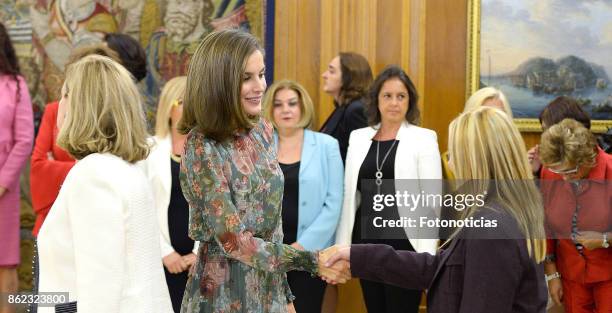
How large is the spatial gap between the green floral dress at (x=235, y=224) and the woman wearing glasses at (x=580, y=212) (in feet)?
8.68

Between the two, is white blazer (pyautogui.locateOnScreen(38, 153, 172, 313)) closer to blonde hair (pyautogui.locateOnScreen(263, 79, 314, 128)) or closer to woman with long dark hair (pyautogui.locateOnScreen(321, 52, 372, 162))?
blonde hair (pyautogui.locateOnScreen(263, 79, 314, 128))

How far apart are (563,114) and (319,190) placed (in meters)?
1.74

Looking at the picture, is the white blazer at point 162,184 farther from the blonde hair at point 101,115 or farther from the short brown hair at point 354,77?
the blonde hair at point 101,115

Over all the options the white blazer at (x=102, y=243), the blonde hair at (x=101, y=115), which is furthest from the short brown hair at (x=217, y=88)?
the white blazer at (x=102, y=243)

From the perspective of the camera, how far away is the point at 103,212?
113 inches

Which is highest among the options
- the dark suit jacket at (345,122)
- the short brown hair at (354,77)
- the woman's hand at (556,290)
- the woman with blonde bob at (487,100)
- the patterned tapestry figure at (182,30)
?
the patterned tapestry figure at (182,30)

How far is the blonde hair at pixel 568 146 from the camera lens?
516 cm

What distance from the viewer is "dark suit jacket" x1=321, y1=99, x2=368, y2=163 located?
6270 millimetres

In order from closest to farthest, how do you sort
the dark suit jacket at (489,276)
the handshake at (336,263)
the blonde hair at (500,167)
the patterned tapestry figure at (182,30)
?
the dark suit jacket at (489,276), the blonde hair at (500,167), the handshake at (336,263), the patterned tapestry figure at (182,30)

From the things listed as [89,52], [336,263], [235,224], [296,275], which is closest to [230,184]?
[235,224]

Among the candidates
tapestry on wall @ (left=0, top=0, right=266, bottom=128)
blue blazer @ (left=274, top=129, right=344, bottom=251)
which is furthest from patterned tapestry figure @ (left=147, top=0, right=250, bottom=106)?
blue blazer @ (left=274, top=129, right=344, bottom=251)

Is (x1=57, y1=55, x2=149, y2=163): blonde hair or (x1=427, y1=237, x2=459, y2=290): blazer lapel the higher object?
(x1=57, y1=55, x2=149, y2=163): blonde hair

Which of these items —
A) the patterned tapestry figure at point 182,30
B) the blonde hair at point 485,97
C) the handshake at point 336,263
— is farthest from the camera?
the patterned tapestry figure at point 182,30

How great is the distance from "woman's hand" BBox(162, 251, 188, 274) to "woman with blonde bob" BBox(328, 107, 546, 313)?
2.45 meters
